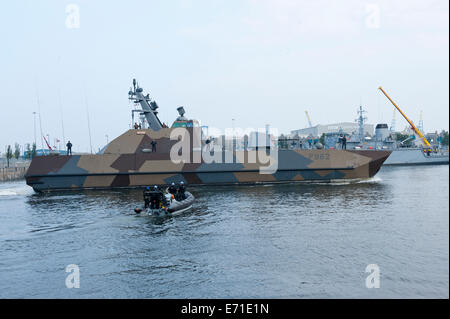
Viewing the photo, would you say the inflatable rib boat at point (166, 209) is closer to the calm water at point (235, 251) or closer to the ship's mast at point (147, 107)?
the calm water at point (235, 251)

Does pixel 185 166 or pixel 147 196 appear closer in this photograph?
pixel 147 196

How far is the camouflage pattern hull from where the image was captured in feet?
102

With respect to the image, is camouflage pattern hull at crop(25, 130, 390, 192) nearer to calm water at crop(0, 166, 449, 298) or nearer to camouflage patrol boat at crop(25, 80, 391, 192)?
camouflage patrol boat at crop(25, 80, 391, 192)

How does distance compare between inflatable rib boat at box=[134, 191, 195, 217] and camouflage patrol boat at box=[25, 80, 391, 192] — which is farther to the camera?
camouflage patrol boat at box=[25, 80, 391, 192]

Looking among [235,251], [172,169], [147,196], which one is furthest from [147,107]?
[235,251]

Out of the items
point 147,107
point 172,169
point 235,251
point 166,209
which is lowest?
point 235,251

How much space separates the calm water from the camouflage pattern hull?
11.3 meters

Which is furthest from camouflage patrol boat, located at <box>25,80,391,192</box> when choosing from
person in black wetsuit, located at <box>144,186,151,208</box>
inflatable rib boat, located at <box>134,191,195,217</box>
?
person in black wetsuit, located at <box>144,186,151,208</box>

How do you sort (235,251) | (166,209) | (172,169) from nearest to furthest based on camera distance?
(235,251), (166,209), (172,169)

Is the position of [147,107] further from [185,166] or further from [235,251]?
[235,251]

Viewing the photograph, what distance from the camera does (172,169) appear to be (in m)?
31.5

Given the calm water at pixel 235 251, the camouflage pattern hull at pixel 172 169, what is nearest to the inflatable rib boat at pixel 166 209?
the calm water at pixel 235 251

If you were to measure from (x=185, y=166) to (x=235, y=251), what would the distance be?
20.6 meters
